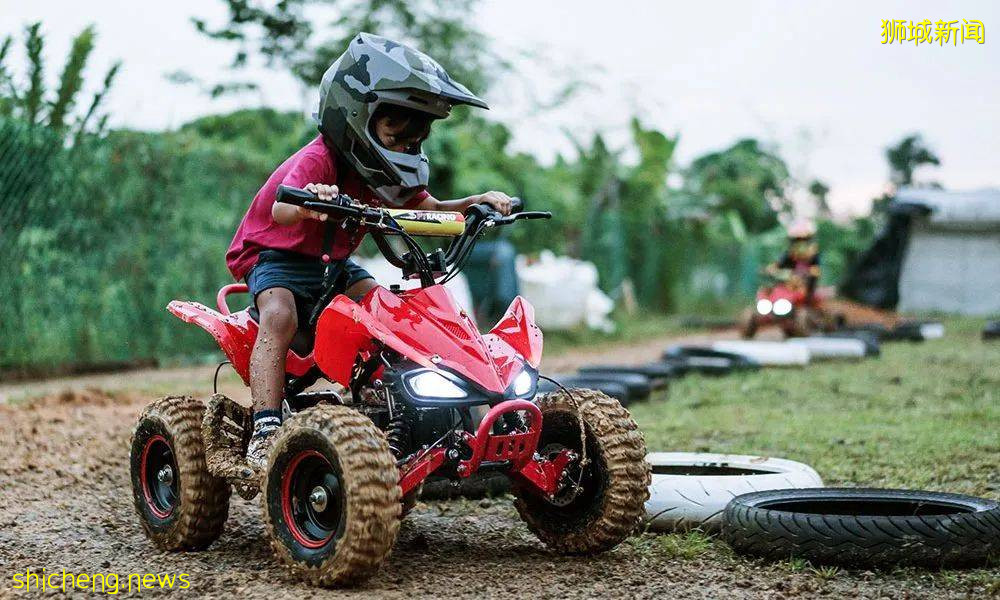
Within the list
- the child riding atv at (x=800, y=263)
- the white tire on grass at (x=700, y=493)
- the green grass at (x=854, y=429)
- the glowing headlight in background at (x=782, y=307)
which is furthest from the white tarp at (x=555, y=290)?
the white tire on grass at (x=700, y=493)

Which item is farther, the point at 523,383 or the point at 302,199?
the point at 523,383

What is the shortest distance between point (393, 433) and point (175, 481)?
3.82 feet

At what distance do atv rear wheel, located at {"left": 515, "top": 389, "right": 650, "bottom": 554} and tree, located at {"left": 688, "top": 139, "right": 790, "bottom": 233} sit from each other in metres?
27.9

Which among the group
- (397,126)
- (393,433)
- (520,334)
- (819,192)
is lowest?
(393,433)

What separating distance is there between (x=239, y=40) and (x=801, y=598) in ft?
49.4

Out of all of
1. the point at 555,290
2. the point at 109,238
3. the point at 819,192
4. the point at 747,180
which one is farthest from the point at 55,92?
the point at 819,192

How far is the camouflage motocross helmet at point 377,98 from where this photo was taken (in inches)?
177

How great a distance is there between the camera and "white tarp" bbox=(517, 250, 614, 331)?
18219 mm

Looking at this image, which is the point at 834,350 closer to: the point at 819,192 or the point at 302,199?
the point at 302,199

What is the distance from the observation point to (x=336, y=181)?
4695mm

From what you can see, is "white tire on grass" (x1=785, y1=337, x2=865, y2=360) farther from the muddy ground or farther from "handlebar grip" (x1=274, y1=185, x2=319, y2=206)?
"handlebar grip" (x1=274, y1=185, x2=319, y2=206)

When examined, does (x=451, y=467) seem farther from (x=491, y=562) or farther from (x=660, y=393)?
(x=660, y=393)

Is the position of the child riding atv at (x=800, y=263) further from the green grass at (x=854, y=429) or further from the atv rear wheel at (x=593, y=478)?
the atv rear wheel at (x=593, y=478)

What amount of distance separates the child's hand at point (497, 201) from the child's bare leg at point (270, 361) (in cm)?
92
